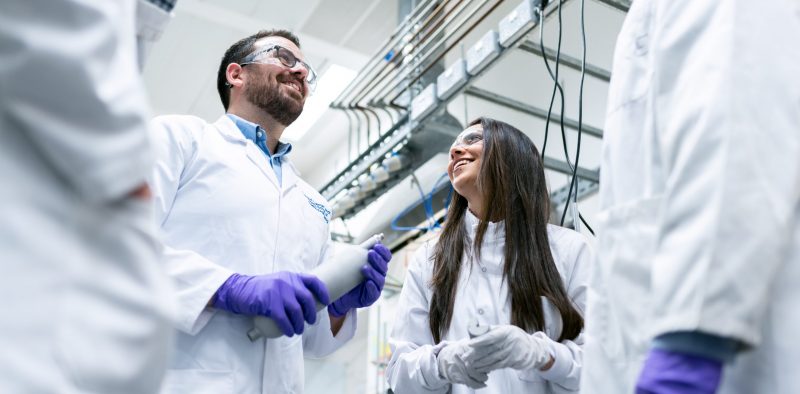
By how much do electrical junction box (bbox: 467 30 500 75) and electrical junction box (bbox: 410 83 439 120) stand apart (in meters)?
0.19

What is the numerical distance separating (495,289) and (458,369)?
0.81ft

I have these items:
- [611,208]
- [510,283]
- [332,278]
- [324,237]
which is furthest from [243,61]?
[611,208]

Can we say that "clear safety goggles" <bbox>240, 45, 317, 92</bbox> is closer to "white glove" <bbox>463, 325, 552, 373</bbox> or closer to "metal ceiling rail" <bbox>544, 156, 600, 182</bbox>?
"white glove" <bbox>463, 325, 552, 373</bbox>

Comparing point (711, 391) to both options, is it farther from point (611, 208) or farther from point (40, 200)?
point (40, 200)

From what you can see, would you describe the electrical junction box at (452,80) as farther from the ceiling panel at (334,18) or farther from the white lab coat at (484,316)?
the ceiling panel at (334,18)

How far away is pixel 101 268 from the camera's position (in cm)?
58

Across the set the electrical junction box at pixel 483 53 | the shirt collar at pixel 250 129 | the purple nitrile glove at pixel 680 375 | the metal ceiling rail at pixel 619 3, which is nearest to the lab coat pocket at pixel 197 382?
the shirt collar at pixel 250 129

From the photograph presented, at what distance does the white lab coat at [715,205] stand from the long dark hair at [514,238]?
1.92 feet

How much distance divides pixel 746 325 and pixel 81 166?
0.63m

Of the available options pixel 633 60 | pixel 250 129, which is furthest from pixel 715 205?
pixel 250 129

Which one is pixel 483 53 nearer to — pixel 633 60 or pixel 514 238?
pixel 514 238

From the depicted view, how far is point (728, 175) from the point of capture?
700 millimetres

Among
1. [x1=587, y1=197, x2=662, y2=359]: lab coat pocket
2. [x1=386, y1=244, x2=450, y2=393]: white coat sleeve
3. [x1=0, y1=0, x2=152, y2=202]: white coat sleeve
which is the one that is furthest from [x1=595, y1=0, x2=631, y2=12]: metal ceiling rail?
[x1=0, y1=0, x2=152, y2=202]: white coat sleeve

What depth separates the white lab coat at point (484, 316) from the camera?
142cm
